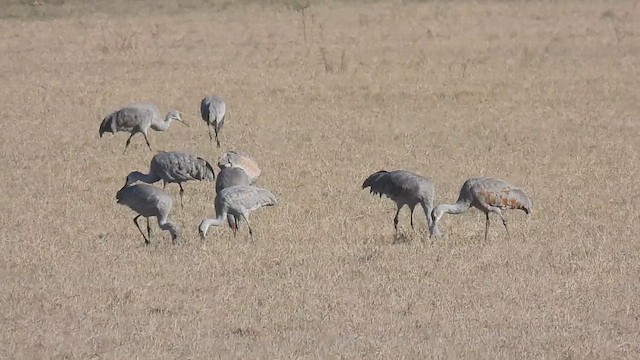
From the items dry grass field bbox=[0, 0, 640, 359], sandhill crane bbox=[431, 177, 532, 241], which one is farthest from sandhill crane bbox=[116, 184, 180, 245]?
sandhill crane bbox=[431, 177, 532, 241]

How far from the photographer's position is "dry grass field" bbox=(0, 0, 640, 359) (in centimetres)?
718

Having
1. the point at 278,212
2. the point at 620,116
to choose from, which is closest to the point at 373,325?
the point at 278,212

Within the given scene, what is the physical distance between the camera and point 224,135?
14641mm

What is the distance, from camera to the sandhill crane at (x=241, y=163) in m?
11.2

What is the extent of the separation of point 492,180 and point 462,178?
8.18ft

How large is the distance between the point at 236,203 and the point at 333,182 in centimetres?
257

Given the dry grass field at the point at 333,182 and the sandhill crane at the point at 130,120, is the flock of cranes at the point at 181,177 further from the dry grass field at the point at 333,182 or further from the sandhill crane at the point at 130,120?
the dry grass field at the point at 333,182

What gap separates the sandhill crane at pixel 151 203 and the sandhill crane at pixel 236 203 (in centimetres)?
28

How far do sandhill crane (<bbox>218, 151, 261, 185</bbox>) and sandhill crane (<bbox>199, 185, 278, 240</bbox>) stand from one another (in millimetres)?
1269

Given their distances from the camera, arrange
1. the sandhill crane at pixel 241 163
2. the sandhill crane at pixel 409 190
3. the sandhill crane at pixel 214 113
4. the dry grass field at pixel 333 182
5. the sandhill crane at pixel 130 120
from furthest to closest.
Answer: the sandhill crane at pixel 214 113 → the sandhill crane at pixel 130 120 → the sandhill crane at pixel 241 163 → the sandhill crane at pixel 409 190 → the dry grass field at pixel 333 182

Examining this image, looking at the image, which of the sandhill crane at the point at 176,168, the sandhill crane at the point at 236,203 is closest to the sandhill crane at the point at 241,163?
the sandhill crane at the point at 176,168

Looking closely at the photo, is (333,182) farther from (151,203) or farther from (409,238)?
(151,203)

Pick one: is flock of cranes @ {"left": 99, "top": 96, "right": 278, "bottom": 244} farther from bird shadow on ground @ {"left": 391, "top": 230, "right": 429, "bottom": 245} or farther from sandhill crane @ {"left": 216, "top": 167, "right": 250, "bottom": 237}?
bird shadow on ground @ {"left": 391, "top": 230, "right": 429, "bottom": 245}

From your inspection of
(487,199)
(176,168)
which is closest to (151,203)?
(176,168)
